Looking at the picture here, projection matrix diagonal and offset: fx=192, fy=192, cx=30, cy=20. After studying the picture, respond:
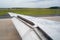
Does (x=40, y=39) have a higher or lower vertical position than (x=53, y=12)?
higher

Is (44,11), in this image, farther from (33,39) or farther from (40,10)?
(33,39)

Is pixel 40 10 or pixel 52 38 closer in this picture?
pixel 52 38

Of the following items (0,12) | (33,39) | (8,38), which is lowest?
(0,12)

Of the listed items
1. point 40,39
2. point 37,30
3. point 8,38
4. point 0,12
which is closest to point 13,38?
point 8,38

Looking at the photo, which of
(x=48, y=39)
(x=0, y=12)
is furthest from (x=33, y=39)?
(x=0, y=12)

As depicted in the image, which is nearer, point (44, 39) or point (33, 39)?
point (44, 39)

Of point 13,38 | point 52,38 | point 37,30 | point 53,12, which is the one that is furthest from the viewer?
point 53,12

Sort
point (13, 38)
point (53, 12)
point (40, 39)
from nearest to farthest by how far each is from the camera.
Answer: point (40, 39), point (13, 38), point (53, 12)

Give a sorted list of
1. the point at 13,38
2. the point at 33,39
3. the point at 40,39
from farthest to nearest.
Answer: the point at 13,38
the point at 33,39
the point at 40,39

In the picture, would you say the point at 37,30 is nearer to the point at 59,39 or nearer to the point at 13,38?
the point at 59,39
